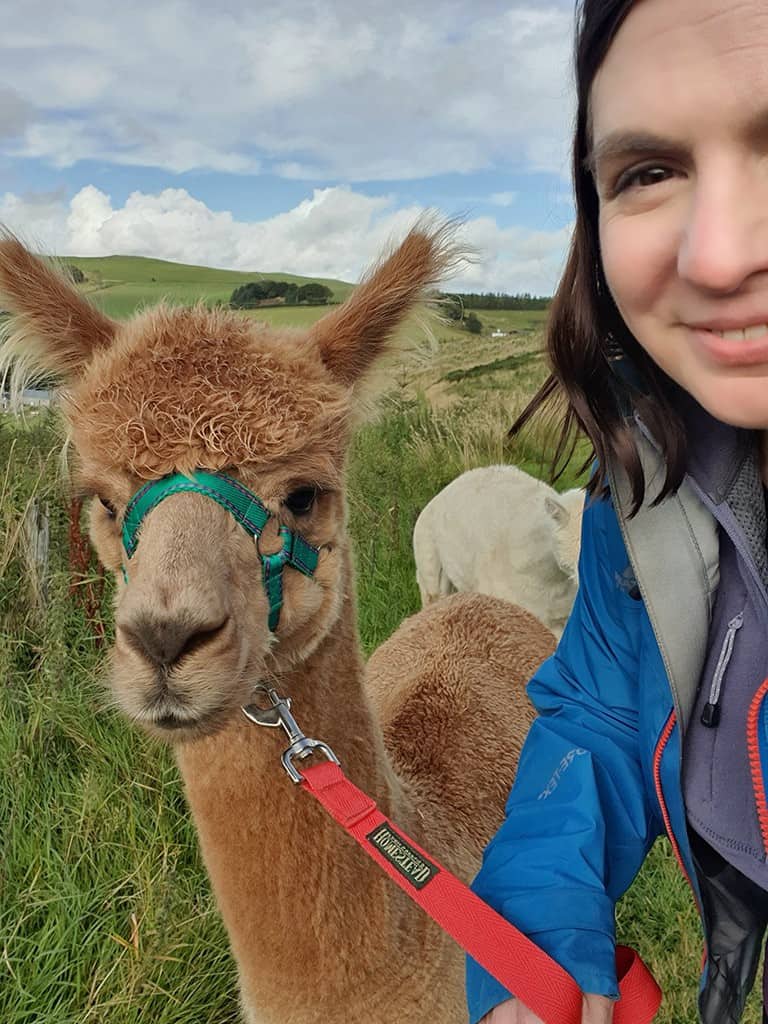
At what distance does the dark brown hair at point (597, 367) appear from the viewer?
149 centimetres

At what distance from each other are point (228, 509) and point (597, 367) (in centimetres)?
84

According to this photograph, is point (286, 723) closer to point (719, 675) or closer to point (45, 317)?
point (719, 675)

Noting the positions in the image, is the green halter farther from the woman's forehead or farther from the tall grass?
the woman's forehead

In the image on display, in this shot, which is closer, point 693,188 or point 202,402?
point 693,188

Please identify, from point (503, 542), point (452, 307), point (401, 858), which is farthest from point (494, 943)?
point (503, 542)

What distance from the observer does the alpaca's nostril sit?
1.41 metres

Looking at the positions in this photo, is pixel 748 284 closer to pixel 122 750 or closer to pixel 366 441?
pixel 122 750

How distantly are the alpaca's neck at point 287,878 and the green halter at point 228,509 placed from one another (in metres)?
0.26

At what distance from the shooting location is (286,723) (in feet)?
5.76

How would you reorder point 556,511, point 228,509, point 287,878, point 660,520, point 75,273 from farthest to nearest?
point 556,511 → point 75,273 → point 287,878 → point 228,509 → point 660,520

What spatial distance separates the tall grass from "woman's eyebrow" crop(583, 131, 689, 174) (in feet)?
5.75

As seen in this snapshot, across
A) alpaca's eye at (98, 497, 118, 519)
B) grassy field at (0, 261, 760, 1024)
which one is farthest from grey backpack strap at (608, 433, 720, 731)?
alpaca's eye at (98, 497, 118, 519)

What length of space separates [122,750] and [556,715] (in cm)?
230

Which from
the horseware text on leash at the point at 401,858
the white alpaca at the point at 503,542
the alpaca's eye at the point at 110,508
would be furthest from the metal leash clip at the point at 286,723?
the white alpaca at the point at 503,542
